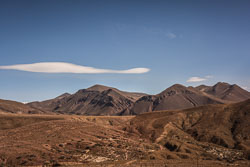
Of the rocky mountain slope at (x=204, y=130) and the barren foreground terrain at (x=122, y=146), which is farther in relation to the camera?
the rocky mountain slope at (x=204, y=130)

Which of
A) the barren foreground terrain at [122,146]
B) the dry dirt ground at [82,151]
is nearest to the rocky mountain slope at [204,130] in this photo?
the barren foreground terrain at [122,146]

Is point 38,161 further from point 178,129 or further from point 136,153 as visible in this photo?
point 178,129

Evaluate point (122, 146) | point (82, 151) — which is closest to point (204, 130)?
point (122, 146)

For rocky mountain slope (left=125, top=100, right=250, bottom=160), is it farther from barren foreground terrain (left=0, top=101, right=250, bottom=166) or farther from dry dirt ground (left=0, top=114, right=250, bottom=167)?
dry dirt ground (left=0, top=114, right=250, bottom=167)

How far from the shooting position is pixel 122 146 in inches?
1668

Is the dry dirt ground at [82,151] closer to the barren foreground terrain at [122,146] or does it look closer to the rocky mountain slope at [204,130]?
the barren foreground terrain at [122,146]

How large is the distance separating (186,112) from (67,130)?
171 feet

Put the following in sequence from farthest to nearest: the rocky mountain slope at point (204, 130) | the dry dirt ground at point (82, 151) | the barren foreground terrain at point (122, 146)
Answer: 1. the rocky mountain slope at point (204, 130)
2. the barren foreground terrain at point (122, 146)
3. the dry dirt ground at point (82, 151)

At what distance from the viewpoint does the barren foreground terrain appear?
3278cm

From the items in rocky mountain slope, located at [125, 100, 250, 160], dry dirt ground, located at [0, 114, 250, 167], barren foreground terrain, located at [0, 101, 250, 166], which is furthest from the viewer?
rocky mountain slope, located at [125, 100, 250, 160]

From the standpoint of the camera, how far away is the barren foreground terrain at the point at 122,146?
108ft

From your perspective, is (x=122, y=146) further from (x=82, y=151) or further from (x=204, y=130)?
(x=204, y=130)

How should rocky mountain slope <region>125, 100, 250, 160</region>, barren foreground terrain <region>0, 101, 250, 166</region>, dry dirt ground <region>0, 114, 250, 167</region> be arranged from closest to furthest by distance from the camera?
1. dry dirt ground <region>0, 114, 250, 167</region>
2. barren foreground terrain <region>0, 101, 250, 166</region>
3. rocky mountain slope <region>125, 100, 250, 160</region>

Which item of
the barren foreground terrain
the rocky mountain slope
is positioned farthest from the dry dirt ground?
the rocky mountain slope
